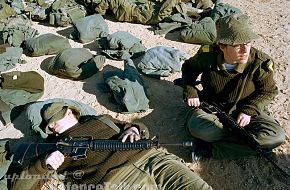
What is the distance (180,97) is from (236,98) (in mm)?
1207

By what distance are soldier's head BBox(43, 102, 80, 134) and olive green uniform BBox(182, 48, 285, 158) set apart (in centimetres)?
120

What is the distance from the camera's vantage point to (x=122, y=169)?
3578mm

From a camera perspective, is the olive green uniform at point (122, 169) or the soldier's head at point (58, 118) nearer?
the olive green uniform at point (122, 169)

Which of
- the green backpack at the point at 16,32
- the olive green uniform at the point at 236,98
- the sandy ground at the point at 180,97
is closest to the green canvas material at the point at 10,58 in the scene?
the sandy ground at the point at 180,97

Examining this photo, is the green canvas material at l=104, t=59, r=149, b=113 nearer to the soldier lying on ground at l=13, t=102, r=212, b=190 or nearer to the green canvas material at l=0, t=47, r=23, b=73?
the soldier lying on ground at l=13, t=102, r=212, b=190

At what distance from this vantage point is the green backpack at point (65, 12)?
6.89 meters

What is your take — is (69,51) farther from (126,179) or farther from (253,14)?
(253,14)

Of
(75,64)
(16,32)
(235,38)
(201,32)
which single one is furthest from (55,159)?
(16,32)

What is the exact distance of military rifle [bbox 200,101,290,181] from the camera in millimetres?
3723

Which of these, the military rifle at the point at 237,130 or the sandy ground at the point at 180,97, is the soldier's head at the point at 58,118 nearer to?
the sandy ground at the point at 180,97

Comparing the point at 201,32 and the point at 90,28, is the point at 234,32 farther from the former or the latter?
the point at 90,28

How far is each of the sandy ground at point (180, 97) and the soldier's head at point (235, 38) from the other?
1067 mm

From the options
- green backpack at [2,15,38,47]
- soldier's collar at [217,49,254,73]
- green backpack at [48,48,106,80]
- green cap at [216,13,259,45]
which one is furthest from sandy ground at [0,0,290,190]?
green cap at [216,13,259,45]

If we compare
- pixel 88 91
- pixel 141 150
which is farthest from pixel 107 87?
pixel 141 150
